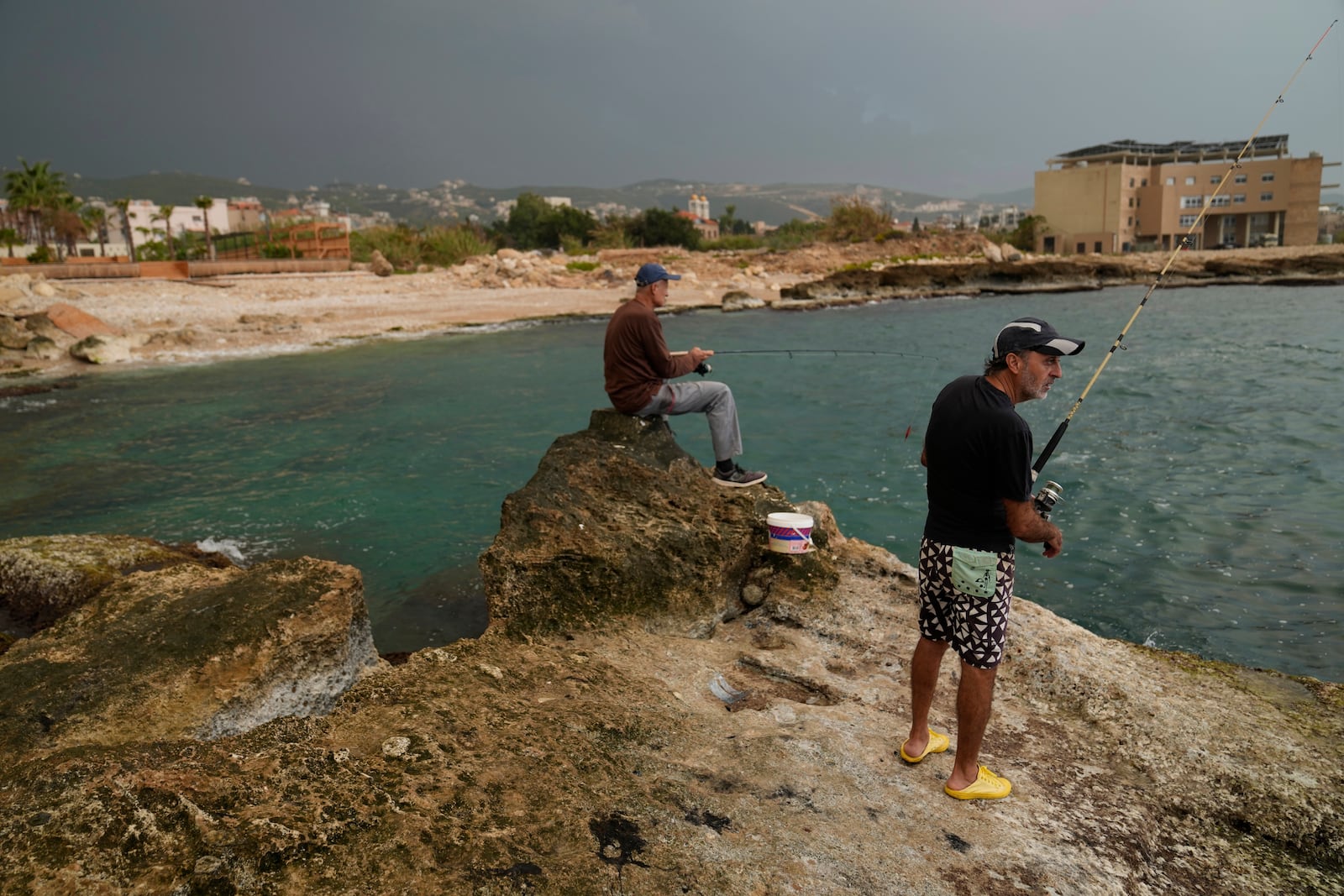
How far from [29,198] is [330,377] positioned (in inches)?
1896

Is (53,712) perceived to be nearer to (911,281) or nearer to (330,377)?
(330,377)

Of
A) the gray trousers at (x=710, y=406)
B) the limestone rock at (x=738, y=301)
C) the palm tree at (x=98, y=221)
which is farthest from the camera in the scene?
the palm tree at (x=98, y=221)

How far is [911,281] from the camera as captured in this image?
4738cm

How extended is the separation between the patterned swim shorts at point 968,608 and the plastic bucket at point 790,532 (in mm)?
Result: 2013

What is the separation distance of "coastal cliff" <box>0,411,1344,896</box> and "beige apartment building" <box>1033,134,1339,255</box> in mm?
81037

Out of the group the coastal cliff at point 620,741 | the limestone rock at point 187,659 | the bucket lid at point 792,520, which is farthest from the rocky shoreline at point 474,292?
the bucket lid at point 792,520

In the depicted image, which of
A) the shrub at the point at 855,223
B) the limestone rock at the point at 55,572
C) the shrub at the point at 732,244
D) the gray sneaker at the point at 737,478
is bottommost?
the limestone rock at the point at 55,572

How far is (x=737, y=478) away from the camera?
6387 millimetres

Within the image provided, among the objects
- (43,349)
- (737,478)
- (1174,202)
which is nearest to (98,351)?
(43,349)

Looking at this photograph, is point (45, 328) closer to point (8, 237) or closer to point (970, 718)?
point (970, 718)

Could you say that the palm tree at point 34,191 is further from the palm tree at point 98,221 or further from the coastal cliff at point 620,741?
the coastal cliff at point 620,741

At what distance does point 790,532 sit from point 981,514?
2.30 m

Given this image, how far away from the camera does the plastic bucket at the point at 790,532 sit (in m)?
5.39

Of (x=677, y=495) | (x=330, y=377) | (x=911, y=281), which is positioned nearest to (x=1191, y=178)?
(x=911, y=281)
